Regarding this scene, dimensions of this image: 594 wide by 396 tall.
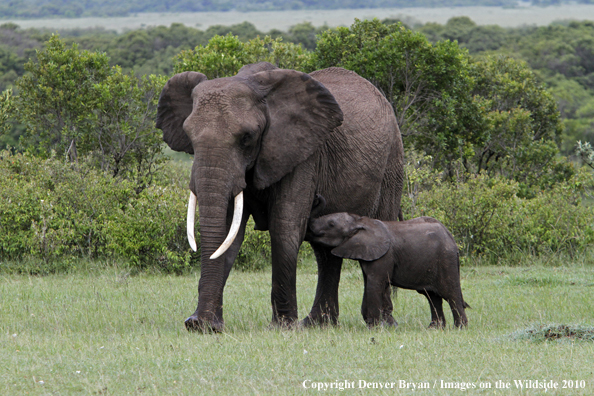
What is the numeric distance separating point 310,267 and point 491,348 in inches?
294

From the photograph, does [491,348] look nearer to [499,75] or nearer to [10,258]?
[10,258]

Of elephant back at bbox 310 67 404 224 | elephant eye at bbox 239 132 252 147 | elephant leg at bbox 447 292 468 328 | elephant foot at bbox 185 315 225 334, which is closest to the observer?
elephant eye at bbox 239 132 252 147

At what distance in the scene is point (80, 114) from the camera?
19906 millimetres

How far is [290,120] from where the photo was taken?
791cm

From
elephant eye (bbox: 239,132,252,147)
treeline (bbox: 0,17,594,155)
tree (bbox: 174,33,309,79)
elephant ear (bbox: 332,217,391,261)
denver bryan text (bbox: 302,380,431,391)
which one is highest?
elephant eye (bbox: 239,132,252,147)

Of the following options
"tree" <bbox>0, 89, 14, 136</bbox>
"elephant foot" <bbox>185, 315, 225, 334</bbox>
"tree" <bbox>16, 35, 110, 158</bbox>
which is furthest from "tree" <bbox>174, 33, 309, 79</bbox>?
"elephant foot" <bbox>185, 315, 225, 334</bbox>

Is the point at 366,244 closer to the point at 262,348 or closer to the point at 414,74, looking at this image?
the point at 262,348

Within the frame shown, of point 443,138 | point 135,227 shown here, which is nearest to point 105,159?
point 135,227

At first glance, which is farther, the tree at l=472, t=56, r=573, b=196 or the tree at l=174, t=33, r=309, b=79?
the tree at l=472, t=56, r=573, b=196

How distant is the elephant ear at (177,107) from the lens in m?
8.13

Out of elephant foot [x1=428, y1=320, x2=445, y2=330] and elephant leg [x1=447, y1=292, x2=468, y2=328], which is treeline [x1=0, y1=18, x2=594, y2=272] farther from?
elephant leg [x1=447, y1=292, x2=468, y2=328]

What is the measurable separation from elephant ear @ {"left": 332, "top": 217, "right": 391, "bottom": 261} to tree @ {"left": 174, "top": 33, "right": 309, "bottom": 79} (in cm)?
1270

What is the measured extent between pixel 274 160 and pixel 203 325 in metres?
1.66

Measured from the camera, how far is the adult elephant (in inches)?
286
